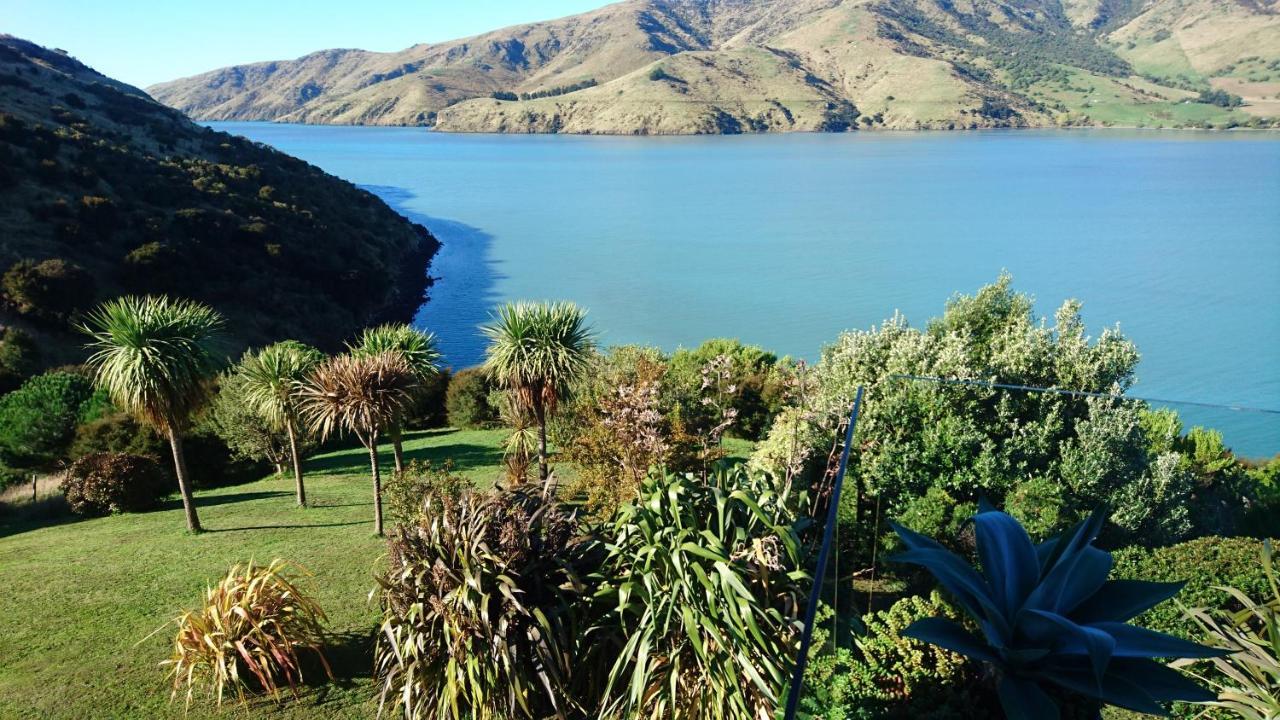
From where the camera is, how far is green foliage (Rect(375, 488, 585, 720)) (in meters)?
6.91

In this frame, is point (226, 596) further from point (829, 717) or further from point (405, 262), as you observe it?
point (405, 262)

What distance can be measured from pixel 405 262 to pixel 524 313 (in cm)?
4994

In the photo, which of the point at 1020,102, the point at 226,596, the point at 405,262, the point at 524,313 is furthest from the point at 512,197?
the point at 1020,102

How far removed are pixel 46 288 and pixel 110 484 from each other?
75.1ft

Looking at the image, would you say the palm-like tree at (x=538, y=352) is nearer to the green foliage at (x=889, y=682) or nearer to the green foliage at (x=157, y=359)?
the green foliage at (x=157, y=359)

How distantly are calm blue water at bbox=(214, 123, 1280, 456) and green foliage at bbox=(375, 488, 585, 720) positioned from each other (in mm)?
6115

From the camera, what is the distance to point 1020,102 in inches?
7800

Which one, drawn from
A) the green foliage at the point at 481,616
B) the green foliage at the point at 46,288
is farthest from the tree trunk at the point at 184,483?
the green foliage at the point at 46,288

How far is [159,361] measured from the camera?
42.7 ft

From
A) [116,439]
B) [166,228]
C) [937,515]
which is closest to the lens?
[937,515]

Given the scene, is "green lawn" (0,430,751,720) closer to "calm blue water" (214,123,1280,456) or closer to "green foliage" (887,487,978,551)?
"green foliage" (887,487,978,551)

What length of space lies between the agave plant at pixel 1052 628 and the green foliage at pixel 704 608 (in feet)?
8.90

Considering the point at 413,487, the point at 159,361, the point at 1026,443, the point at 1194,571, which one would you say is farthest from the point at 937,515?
the point at 159,361

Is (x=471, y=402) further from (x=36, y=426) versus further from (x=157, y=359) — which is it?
A: (x=157, y=359)
